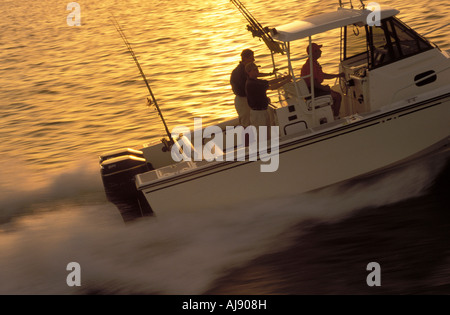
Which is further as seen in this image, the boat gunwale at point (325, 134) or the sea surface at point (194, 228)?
the boat gunwale at point (325, 134)

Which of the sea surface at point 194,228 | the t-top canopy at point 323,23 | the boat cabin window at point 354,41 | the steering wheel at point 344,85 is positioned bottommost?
the sea surface at point 194,228

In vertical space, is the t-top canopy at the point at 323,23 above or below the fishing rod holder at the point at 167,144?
above

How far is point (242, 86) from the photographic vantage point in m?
6.27

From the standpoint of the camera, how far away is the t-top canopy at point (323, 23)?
5555 millimetres

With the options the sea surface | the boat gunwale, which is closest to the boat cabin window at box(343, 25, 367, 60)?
the sea surface

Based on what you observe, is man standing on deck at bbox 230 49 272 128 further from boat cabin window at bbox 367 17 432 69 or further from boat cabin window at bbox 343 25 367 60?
boat cabin window at bbox 367 17 432 69

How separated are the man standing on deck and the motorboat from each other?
32 cm

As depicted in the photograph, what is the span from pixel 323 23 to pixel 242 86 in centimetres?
115

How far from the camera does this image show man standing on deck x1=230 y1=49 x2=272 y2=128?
607 centimetres

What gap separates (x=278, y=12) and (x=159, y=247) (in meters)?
12.4

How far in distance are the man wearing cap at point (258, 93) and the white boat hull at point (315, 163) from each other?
436 mm

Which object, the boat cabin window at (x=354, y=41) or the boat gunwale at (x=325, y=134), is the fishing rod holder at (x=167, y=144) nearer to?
the boat gunwale at (x=325, y=134)

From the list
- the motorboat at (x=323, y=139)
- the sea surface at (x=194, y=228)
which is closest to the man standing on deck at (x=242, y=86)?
the motorboat at (x=323, y=139)
